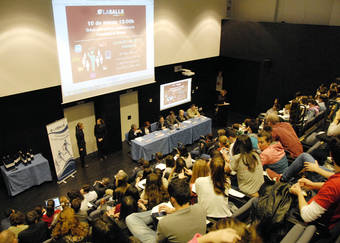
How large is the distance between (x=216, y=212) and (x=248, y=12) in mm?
9530

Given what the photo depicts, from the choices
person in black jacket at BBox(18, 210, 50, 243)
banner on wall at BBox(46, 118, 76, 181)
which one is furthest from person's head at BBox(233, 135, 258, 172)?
banner on wall at BBox(46, 118, 76, 181)

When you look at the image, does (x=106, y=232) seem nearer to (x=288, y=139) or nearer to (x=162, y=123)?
(x=288, y=139)

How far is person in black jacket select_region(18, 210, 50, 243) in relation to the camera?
143 inches

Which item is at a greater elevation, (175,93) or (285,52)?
(285,52)

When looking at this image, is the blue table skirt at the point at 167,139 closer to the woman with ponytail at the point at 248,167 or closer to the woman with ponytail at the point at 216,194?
the woman with ponytail at the point at 248,167

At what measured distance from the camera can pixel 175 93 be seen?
32.8 feet

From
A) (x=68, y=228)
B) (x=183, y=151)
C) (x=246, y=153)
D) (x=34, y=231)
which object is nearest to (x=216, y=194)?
(x=246, y=153)

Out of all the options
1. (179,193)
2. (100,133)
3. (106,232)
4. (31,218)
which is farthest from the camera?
(100,133)

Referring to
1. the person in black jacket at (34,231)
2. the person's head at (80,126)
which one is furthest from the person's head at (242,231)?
the person's head at (80,126)

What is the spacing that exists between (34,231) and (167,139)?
4756 mm

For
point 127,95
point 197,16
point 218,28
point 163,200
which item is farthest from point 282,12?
point 163,200

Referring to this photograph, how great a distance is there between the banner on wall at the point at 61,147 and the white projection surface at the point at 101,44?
678mm

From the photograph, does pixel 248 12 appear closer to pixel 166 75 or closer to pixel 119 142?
pixel 166 75

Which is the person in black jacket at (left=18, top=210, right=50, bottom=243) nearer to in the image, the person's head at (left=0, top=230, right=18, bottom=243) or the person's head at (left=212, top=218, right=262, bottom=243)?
the person's head at (left=0, top=230, right=18, bottom=243)
